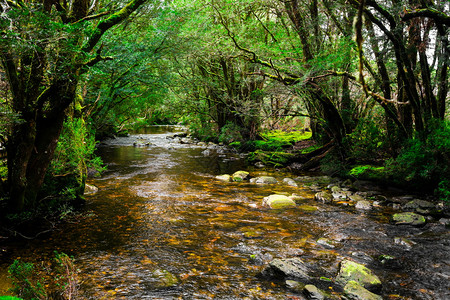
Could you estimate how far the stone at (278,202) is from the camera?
734 cm

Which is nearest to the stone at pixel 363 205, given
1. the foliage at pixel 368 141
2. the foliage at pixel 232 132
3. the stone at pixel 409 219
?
the stone at pixel 409 219

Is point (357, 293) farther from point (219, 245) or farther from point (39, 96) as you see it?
point (39, 96)

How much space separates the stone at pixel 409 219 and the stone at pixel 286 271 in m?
3.20

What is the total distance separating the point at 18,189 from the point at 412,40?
9581 millimetres

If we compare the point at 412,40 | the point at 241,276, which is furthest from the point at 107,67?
the point at 412,40

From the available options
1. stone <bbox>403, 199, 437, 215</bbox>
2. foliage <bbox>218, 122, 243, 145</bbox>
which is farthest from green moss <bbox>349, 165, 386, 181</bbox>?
foliage <bbox>218, 122, 243, 145</bbox>

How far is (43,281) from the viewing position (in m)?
3.59

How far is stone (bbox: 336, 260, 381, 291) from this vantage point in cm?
368

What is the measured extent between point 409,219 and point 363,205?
137 centimetres

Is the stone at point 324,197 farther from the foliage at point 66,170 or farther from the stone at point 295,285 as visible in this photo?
the foliage at point 66,170

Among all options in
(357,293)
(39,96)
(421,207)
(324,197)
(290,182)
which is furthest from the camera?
(290,182)

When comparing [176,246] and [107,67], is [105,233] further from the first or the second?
[107,67]

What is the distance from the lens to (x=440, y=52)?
6777 millimetres

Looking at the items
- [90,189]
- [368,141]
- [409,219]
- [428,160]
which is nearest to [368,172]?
[368,141]
